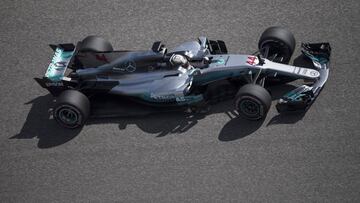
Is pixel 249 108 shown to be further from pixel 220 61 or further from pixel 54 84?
pixel 54 84

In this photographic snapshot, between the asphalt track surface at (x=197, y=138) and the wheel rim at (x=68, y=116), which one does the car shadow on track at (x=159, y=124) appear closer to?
the asphalt track surface at (x=197, y=138)

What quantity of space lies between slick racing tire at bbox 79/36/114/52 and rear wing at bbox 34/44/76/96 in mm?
292

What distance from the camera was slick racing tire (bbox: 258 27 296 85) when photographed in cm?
1223

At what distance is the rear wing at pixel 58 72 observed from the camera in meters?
12.4

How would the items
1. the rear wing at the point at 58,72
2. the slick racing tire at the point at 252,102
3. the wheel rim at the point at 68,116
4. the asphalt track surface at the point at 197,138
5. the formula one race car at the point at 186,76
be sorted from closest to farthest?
1. the asphalt track surface at the point at 197,138
2. the slick racing tire at the point at 252,102
3. the formula one race car at the point at 186,76
4. the wheel rim at the point at 68,116
5. the rear wing at the point at 58,72

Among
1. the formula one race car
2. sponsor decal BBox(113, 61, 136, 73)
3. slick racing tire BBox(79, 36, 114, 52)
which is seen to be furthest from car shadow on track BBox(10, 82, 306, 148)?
slick racing tire BBox(79, 36, 114, 52)

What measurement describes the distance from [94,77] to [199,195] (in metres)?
3.63

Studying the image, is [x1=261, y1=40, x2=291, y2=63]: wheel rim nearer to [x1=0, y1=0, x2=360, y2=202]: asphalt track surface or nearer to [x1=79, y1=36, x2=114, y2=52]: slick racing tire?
[x1=0, y1=0, x2=360, y2=202]: asphalt track surface

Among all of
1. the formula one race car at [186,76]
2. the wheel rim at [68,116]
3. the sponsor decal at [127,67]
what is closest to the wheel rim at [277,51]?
the formula one race car at [186,76]

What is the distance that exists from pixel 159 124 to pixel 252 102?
206 centimetres

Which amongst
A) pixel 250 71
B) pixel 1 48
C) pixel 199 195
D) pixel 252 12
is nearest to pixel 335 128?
pixel 250 71

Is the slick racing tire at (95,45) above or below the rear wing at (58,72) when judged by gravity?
above

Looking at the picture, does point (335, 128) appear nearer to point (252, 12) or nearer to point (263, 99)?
point (263, 99)

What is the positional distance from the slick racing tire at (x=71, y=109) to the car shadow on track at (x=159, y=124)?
0.97 feet
